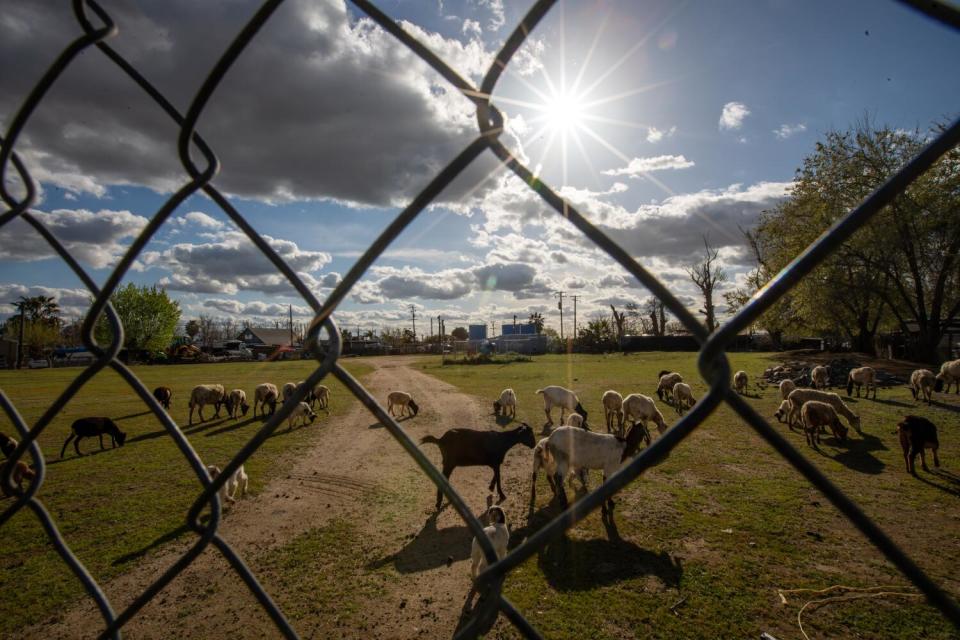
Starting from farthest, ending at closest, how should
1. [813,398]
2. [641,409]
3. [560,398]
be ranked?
[560,398] < [813,398] < [641,409]

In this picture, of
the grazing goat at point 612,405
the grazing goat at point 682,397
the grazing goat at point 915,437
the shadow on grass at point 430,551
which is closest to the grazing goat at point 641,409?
the grazing goat at point 612,405

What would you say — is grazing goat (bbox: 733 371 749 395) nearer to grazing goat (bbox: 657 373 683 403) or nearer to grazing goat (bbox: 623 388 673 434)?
grazing goat (bbox: 657 373 683 403)

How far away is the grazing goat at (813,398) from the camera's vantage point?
10.3 meters

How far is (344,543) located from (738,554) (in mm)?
4533

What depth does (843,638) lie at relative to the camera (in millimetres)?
3654

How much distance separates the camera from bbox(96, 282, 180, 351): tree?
165 feet

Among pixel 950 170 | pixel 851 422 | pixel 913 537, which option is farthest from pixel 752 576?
pixel 950 170

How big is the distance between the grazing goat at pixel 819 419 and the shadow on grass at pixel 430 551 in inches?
311

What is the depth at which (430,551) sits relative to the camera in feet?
17.6

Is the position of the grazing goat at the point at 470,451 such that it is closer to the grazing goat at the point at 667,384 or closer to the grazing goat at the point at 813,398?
the grazing goat at the point at 813,398

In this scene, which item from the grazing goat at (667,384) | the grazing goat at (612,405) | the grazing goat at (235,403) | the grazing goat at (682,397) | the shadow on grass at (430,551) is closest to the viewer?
the shadow on grass at (430,551)

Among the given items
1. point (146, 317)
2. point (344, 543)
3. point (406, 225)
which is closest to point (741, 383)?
point (344, 543)

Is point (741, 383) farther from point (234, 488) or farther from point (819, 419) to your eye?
point (234, 488)

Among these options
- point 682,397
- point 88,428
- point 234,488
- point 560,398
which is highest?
point 560,398
